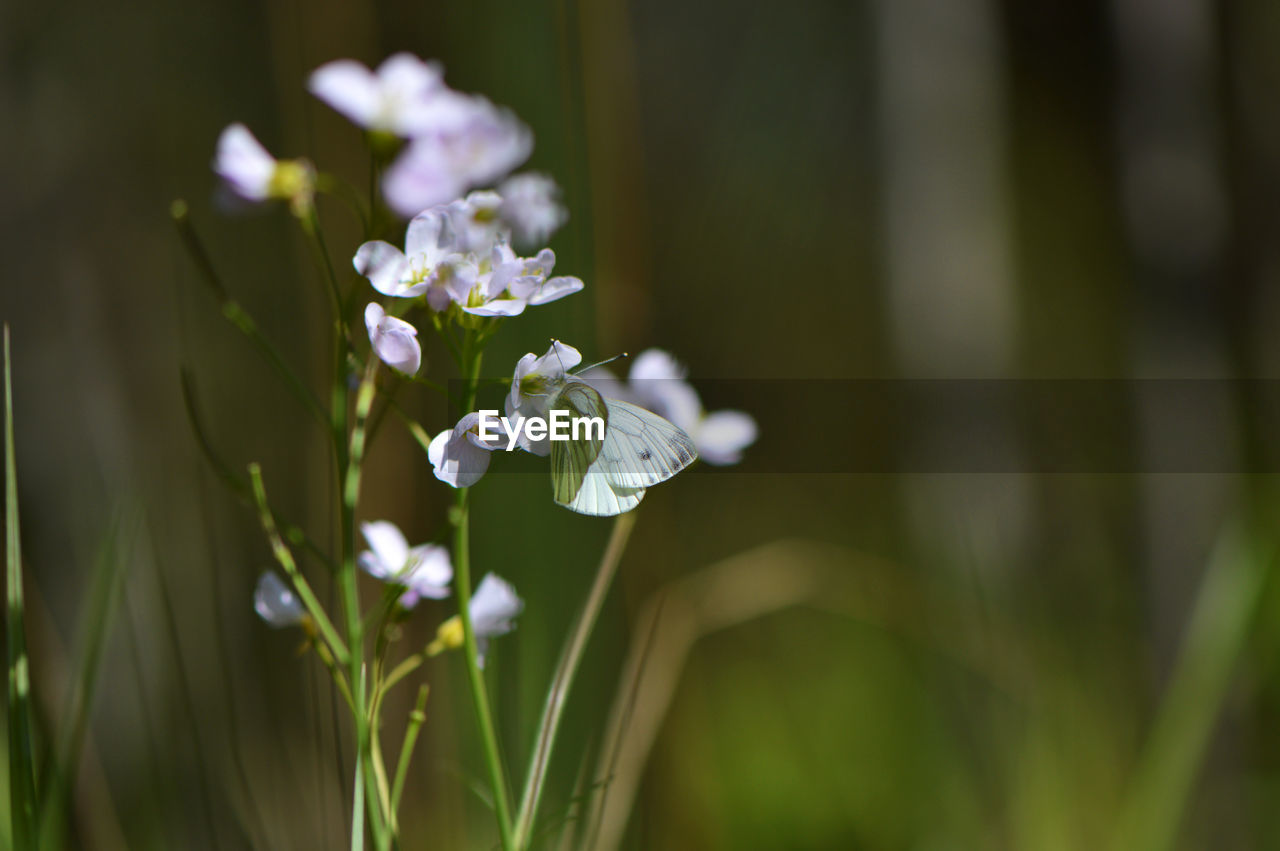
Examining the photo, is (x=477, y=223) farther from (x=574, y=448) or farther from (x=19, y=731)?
(x=19, y=731)

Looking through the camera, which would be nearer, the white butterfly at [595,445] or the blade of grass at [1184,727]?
the white butterfly at [595,445]

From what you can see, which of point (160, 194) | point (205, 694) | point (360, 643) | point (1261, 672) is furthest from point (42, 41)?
point (1261, 672)

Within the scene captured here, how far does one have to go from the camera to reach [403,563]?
7.8 inches

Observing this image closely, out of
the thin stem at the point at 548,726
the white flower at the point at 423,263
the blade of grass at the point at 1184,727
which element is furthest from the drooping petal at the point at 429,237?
the blade of grass at the point at 1184,727

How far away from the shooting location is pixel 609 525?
1.29ft

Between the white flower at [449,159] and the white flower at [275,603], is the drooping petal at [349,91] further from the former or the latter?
the white flower at [275,603]

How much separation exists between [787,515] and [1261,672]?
0.78m

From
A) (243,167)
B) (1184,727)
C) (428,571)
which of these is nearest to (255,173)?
(243,167)

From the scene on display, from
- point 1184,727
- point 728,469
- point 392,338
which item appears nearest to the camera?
point 392,338

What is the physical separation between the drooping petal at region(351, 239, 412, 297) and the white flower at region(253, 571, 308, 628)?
0.09 metres

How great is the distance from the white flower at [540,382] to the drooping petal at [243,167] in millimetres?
77

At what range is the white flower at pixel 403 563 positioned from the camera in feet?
0.63

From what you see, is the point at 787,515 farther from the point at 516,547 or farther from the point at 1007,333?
the point at 516,547

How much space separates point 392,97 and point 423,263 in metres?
0.04
